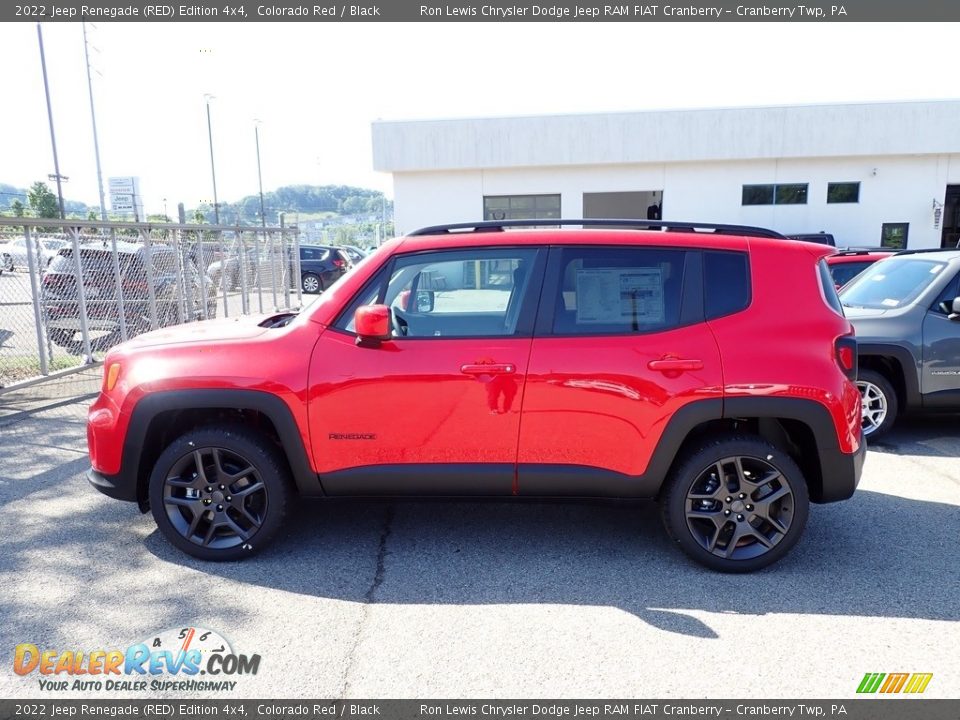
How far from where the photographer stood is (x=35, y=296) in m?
7.24

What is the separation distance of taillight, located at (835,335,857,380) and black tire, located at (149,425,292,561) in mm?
3048

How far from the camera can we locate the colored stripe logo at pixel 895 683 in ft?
8.48

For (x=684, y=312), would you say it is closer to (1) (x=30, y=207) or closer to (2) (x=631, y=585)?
(2) (x=631, y=585)

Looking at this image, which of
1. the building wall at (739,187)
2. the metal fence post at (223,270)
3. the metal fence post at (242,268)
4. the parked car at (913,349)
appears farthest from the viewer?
the building wall at (739,187)

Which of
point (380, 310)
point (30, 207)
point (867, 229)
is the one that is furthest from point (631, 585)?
point (30, 207)

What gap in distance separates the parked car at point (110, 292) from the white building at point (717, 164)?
48.6 feet

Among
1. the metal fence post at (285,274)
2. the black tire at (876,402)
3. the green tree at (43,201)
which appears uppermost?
the green tree at (43,201)

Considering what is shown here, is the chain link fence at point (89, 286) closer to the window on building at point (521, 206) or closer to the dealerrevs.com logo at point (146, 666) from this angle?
the dealerrevs.com logo at point (146, 666)

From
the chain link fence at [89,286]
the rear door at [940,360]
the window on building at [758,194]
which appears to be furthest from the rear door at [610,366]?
the window on building at [758,194]

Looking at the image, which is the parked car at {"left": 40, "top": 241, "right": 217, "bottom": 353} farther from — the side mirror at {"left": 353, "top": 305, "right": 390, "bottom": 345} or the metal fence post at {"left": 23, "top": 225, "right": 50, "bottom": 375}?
the side mirror at {"left": 353, "top": 305, "right": 390, "bottom": 345}

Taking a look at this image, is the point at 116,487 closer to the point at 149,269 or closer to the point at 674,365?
the point at 674,365
